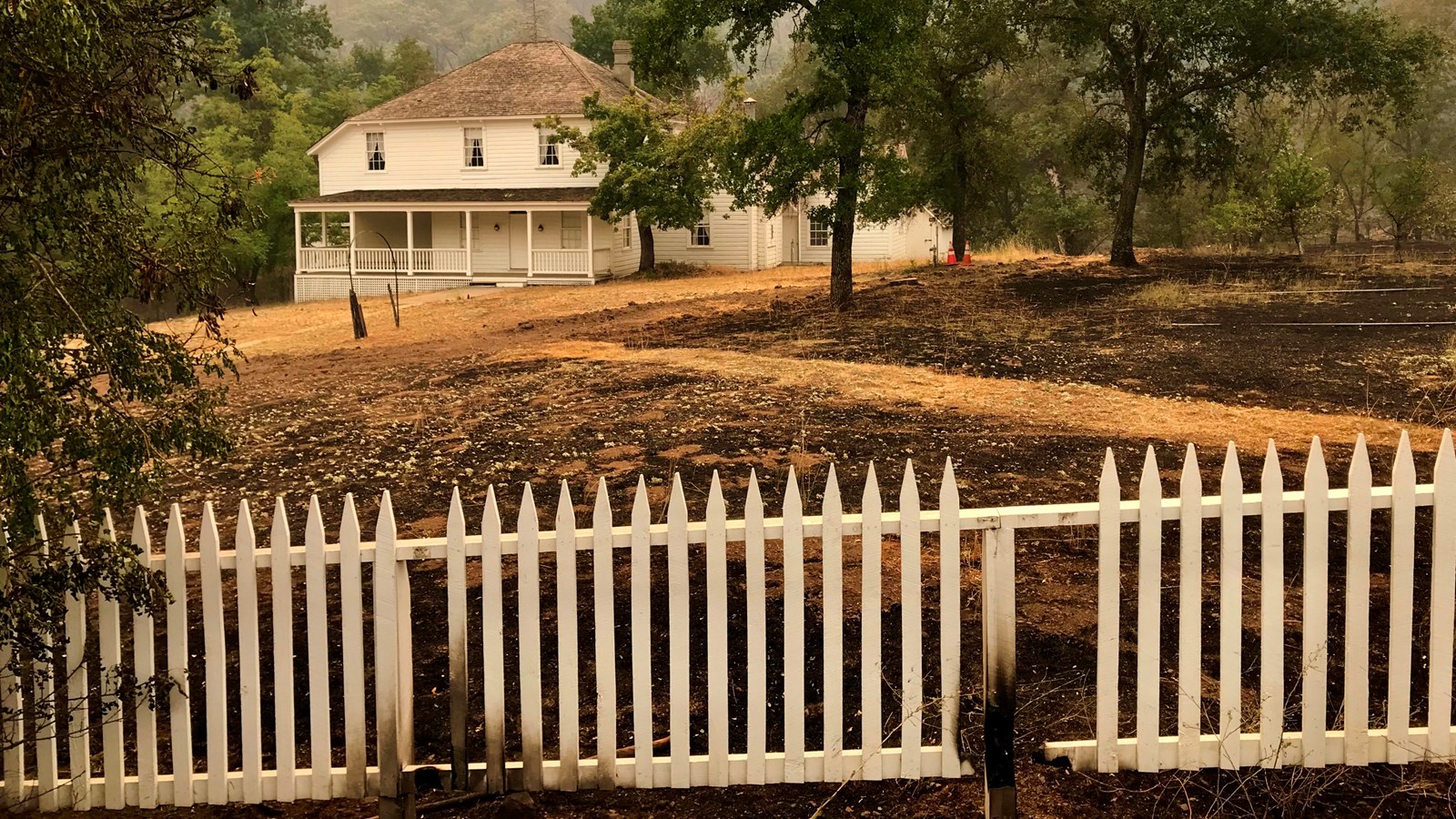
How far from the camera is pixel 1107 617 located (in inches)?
191

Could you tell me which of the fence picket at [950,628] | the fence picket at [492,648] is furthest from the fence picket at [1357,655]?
the fence picket at [492,648]

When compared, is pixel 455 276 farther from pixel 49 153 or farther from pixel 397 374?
pixel 49 153

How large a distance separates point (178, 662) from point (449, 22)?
174m

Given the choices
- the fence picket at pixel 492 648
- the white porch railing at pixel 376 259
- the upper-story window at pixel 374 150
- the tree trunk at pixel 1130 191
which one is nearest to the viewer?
the fence picket at pixel 492 648

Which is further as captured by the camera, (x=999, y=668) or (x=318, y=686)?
(x=318, y=686)

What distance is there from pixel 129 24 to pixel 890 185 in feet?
65.6

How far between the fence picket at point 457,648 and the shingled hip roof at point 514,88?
120 ft

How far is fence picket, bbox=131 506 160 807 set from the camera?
15.8 ft

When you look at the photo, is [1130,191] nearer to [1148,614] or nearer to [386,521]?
[1148,614]

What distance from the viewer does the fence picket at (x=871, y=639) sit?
478 cm

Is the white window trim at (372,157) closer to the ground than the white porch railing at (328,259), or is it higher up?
higher up

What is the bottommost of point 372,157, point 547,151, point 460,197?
point 460,197

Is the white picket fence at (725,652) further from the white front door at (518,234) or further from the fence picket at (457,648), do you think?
the white front door at (518,234)

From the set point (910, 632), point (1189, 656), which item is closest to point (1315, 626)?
point (1189, 656)
